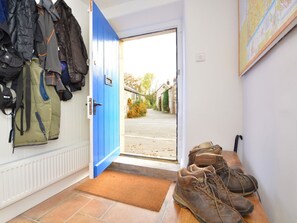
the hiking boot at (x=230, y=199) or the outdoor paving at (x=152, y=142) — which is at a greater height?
the hiking boot at (x=230, y=199)

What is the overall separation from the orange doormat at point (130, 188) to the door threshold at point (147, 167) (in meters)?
0.06

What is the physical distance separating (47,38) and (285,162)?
1.76m

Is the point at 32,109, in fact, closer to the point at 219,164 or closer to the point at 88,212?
the point at 88,212

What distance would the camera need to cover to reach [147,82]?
7.31m

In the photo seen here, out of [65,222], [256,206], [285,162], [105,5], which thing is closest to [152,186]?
[65,222]

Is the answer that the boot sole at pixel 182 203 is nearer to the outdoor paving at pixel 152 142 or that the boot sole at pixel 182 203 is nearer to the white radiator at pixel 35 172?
A: the white radiator at pixel 35 172

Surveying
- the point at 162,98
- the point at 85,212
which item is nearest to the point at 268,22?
the point at 85,212

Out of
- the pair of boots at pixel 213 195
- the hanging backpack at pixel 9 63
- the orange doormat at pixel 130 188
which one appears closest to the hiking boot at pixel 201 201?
the pair of boots at pixel 213 195

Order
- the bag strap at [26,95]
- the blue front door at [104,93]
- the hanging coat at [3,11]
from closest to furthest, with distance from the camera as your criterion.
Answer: the hanging coat at [3,11] → the bag strap at [26,95] → the blue front door at [104,93]

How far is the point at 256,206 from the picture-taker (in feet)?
2.03

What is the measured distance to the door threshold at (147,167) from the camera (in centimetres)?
187

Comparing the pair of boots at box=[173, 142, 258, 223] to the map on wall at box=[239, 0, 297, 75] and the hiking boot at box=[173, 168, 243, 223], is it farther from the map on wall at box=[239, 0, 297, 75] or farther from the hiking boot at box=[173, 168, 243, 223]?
the map on wall at box=[239, 0, 297, 75]

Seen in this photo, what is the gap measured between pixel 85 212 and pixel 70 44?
1539 mm

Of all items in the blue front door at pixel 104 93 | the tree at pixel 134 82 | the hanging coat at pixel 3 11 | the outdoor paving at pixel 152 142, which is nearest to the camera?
the hanging coat at pixel 3 11
